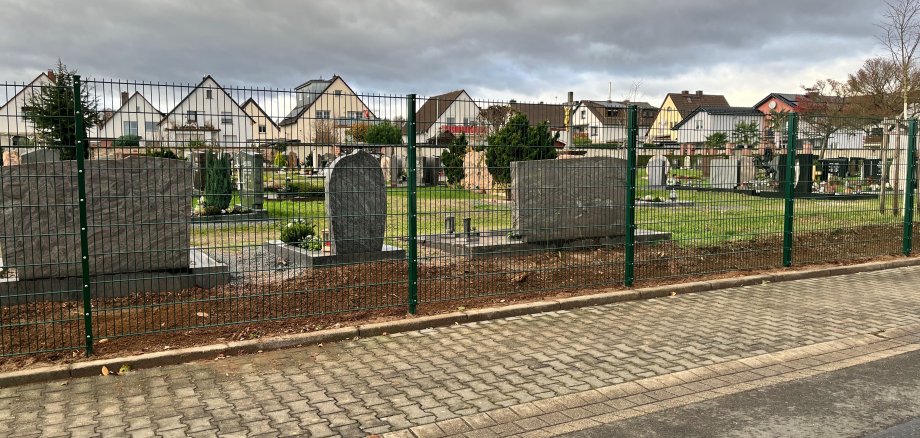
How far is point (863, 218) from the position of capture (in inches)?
436

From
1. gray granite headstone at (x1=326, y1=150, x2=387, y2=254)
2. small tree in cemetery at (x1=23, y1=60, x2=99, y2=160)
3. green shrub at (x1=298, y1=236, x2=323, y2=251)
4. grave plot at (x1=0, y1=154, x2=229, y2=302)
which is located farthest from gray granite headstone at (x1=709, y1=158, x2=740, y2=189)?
small tree in cemetery at (x1=23, y1=60, x2=99, y2=160)

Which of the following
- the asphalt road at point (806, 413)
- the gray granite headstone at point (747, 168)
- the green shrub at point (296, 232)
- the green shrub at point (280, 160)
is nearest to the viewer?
the asphalt road at point (806, 413)

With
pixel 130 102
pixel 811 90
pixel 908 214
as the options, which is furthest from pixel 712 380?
pixel 811 90

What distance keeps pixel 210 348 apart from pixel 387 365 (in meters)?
1.57

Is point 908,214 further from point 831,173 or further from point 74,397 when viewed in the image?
point 74,397

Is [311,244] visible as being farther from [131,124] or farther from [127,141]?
[131,124]

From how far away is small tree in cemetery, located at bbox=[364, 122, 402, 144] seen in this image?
20.7ft

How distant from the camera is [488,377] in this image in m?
5.18

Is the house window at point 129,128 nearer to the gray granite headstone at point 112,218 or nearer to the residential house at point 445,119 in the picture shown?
the gray granite headstone at point 112,218

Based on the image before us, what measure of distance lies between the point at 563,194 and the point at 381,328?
4.46 m

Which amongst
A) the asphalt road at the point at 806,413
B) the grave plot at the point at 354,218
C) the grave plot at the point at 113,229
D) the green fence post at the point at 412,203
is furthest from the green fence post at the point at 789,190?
the grave plot at the point at 113,229

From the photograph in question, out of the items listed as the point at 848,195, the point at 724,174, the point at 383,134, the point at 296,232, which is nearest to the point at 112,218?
the point at 296,232

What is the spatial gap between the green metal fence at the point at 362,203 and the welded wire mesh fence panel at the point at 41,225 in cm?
2

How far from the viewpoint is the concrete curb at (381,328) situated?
5.07 metres
